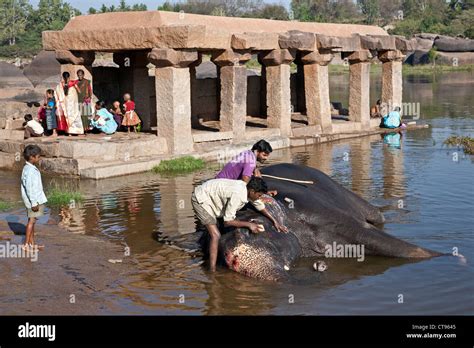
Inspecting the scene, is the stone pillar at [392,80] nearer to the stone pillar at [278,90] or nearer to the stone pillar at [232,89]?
the stone pillar at [278,90]

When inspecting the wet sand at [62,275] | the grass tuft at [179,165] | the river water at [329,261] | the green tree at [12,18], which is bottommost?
the river water at [329,261]

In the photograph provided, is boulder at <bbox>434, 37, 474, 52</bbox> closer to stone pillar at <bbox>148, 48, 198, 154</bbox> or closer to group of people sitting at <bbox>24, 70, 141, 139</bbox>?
group of people sitting at <bbox>24, 70, 141, 139</bbox>

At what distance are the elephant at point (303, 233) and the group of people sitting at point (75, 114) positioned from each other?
262 inches

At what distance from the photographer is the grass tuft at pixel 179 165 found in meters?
13.8

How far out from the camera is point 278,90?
17922 millimetres

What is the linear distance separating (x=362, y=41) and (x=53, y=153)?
9.95 m

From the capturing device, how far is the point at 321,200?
8.97m

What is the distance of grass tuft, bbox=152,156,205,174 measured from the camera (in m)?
13.8

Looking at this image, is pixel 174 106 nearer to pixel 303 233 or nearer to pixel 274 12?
pixel 303 233

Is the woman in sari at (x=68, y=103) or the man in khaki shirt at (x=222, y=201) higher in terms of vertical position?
the woman in sari at (x=68, y=103)

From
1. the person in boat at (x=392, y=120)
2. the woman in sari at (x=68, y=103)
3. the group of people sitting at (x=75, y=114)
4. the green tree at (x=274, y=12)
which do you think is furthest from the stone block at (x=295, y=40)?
the green tree at (x=274, y=12)

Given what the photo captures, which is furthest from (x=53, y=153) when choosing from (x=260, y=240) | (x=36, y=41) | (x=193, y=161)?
→ (x=36, y=41)
